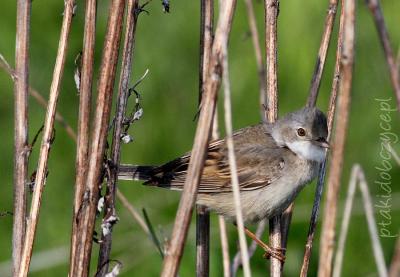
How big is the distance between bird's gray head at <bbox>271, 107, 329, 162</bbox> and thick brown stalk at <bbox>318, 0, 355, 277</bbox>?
164 cm

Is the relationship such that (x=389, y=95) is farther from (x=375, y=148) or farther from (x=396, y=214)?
(x=396, y=214)

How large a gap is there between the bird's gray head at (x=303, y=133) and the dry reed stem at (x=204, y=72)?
2.64 feet

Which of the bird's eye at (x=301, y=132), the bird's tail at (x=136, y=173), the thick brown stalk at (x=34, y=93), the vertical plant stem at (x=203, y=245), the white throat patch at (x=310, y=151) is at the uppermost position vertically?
the thick brown stalk at (x=34, y=93)

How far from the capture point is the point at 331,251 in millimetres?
3088

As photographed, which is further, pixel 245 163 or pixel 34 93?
pixel 245 163

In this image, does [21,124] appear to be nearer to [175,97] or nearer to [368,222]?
[368,222]

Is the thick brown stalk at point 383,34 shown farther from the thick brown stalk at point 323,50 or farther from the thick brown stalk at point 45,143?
the thick brown stalk at point 45,143

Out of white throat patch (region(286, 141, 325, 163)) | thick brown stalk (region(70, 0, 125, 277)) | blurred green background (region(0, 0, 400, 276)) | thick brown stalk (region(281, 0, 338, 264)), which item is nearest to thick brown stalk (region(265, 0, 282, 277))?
thick brown stalk (region(281, 0, 338, 264))

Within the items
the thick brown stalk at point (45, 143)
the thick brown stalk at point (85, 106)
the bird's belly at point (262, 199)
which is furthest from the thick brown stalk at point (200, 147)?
the bird's belly at point (262, 199)

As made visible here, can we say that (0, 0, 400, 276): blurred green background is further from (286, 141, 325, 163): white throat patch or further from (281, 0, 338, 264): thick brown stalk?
(281, 0, 338, 264): thick brown stalk

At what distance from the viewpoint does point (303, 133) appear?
4.96 metres

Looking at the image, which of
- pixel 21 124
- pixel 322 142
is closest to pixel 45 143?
pixel 21 124

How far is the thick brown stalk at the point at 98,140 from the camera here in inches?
134

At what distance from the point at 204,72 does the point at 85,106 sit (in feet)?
2.60
